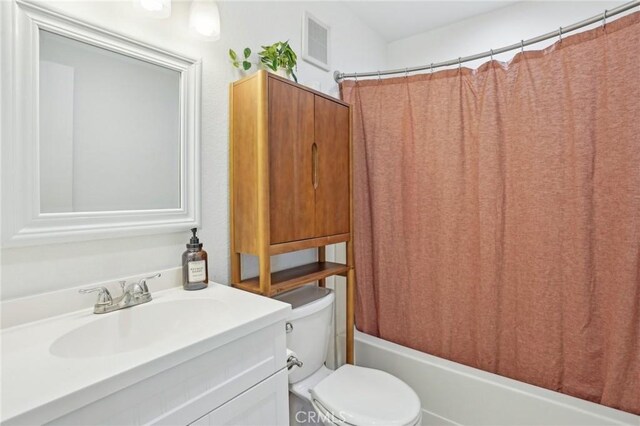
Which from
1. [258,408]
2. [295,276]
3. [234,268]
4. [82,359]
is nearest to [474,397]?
[295,276]

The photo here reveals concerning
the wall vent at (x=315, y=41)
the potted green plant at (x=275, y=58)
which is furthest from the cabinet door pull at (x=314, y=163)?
the wall vent at (x=315, y=41)

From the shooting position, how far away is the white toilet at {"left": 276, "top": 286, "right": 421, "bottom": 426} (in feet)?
3.95

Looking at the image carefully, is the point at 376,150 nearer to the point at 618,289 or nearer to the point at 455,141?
the point at 455,141

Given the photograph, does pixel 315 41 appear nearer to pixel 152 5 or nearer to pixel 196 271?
pixel 152 5

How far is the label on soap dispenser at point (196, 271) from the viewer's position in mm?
1140

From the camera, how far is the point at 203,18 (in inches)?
46.5

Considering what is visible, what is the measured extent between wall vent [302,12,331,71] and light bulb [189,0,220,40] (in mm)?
622

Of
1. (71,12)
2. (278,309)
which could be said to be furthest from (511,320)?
(71,12)

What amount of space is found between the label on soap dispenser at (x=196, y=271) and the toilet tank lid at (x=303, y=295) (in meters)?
0.41

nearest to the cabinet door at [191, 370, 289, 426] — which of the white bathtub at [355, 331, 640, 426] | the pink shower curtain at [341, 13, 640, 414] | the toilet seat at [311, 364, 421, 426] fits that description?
the toilet seat at [311, 364, 421, 426]

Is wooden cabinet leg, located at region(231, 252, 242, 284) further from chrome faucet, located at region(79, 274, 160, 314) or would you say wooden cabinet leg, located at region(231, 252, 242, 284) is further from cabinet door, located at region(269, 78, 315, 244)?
chrome faucet, located at region(79, 274, 160, 314)

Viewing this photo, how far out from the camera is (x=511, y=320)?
1.60 metres

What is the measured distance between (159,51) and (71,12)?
0.25 meters

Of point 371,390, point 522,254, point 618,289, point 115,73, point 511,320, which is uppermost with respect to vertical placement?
point 115,73
